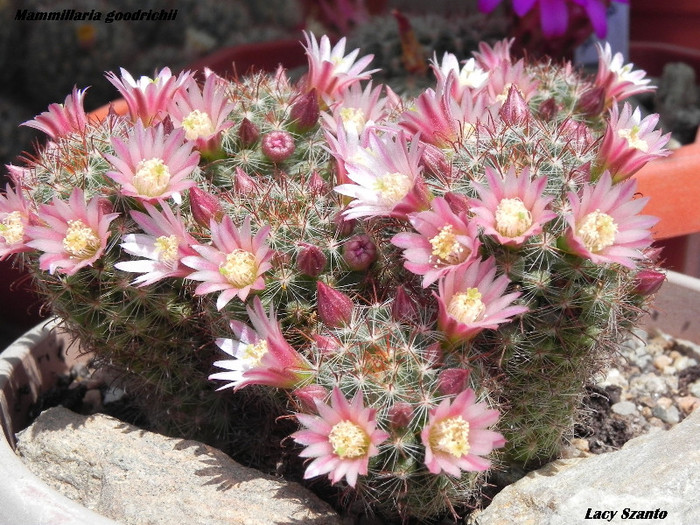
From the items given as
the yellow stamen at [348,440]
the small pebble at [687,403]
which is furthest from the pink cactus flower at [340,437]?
the small pebble at [687,403]

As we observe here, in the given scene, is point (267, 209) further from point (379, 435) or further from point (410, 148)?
point (379, 435)

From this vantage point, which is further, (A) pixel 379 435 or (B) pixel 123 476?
(B) pixel 123 476

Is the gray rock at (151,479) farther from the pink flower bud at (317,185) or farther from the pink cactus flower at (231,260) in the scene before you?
the pink flower bud at (317,185)

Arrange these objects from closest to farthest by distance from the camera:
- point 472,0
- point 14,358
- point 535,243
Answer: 1. point 535,243
2. point 14,358
3. point 472,0

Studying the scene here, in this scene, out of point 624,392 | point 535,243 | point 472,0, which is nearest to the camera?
point 535,243

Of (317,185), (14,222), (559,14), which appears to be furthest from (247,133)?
(559,14)

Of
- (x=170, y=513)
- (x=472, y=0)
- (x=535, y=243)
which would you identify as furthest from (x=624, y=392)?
(x=472, y=0)
